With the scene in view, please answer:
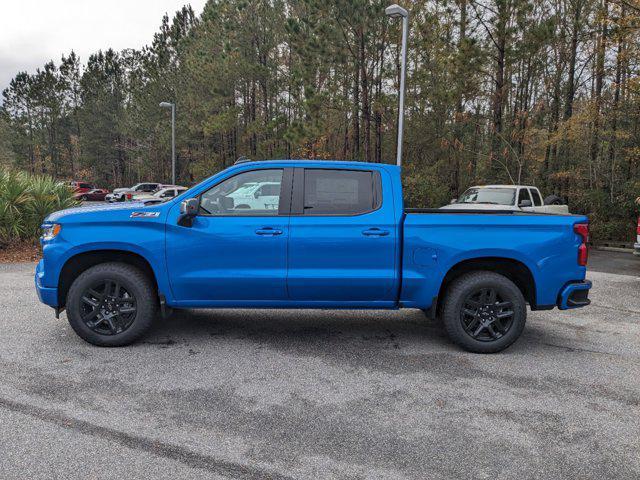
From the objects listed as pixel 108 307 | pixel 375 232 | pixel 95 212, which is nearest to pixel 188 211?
pixel 95 212

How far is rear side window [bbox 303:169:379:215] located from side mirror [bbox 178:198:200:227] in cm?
104

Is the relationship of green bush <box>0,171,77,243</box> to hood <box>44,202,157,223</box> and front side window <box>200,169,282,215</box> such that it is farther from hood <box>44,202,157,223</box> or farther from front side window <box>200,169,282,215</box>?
front side window <box>200,169,282,215</box>

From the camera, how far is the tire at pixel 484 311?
496 centimetres

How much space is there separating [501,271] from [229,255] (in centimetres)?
275

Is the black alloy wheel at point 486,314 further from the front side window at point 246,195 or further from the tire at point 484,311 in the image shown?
the front side window at point 246,195

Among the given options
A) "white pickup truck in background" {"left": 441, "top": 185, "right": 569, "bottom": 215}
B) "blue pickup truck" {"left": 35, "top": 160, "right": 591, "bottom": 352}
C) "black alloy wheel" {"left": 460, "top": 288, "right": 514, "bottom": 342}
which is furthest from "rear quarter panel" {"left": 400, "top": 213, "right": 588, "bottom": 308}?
"white pickup truck in background" {"left": 441, "top": 185, "right": 569, "bottom": 215}

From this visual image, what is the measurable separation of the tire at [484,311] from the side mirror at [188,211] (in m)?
2.59

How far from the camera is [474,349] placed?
5.03 metres

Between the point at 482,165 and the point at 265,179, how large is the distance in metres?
19.1

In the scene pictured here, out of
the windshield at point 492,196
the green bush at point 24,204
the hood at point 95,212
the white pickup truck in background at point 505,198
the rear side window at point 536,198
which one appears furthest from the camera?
the rear side window at point 536,198

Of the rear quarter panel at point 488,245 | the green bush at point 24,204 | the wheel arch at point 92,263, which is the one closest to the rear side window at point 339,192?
the rear quarter panel at point 488,245

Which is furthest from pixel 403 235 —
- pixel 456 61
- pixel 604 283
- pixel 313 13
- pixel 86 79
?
pixel 86 79

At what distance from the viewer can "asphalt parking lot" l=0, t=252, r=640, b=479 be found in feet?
9.89

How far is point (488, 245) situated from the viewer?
16.1ft
